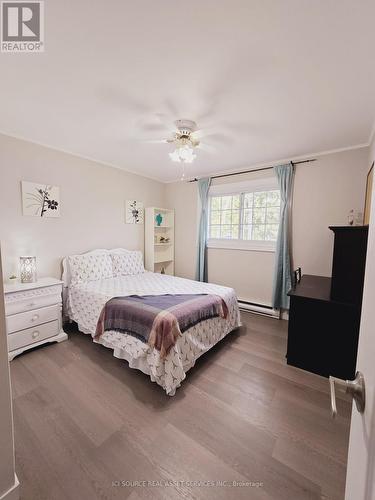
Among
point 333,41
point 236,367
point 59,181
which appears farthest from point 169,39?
point 236,367

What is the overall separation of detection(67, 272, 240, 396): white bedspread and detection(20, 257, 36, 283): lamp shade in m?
0.48

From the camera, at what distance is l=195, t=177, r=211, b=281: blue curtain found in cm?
397

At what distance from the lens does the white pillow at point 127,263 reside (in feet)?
11.4

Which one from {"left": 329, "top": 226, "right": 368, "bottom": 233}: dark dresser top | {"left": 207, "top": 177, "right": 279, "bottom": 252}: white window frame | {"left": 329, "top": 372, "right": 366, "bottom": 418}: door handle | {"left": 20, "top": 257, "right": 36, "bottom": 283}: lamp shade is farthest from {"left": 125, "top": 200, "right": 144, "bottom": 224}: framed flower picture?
{"left": 329, "top": 372, "right": 366, "bottom": 418}: door handle

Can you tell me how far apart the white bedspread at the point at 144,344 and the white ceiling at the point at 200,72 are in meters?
1.86

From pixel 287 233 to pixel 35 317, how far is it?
11.3ft

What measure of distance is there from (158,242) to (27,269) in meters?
2.34

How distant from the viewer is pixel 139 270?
3.78m

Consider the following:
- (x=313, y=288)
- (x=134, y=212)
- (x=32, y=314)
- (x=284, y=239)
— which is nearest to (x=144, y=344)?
(x=32, y=314)

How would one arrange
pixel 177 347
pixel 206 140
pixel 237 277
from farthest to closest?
pixel 237 277, pixel 206 140, pixel 177 347

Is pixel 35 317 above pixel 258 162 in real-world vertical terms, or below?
below

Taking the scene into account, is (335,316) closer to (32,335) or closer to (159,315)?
(159,315)

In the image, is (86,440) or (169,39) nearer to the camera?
(169,39)

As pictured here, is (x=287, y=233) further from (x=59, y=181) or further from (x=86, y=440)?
(x=59, y=181)
